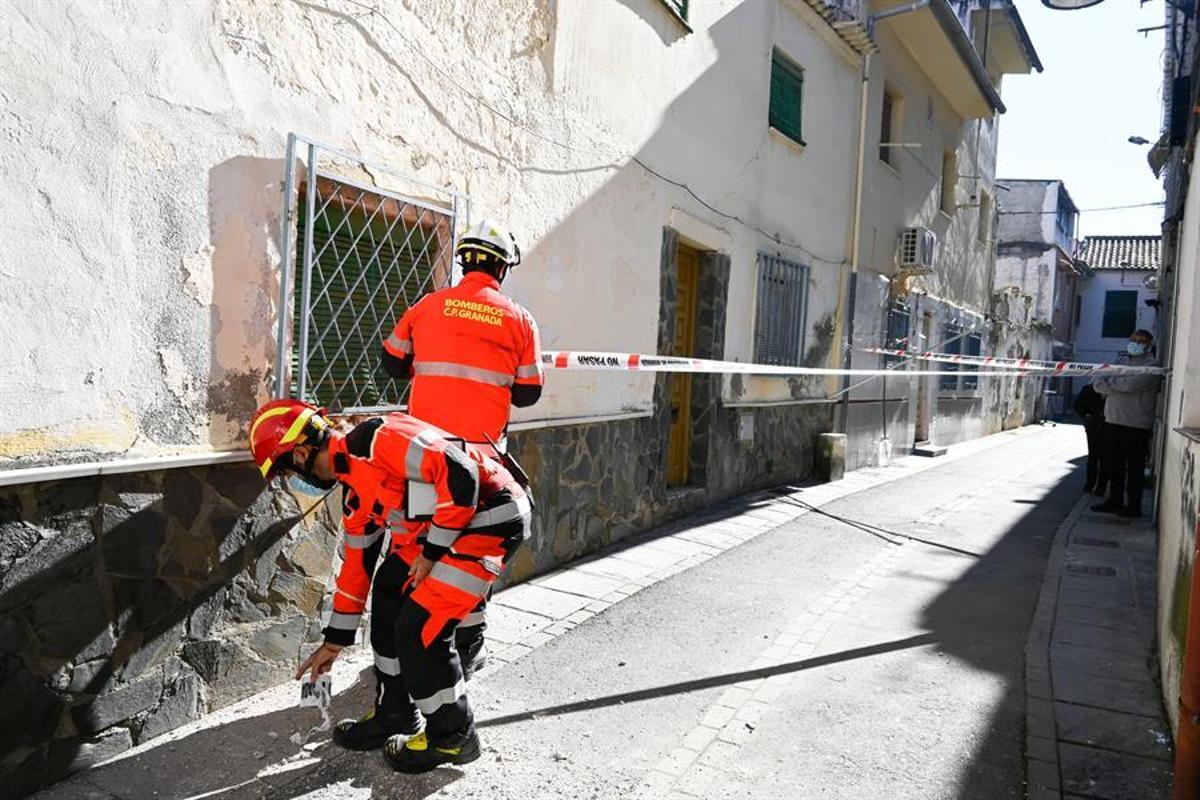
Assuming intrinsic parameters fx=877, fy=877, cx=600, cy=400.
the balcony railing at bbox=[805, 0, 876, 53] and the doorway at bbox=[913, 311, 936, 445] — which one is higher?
the balcony railing at bbox=[805, 0, 876, 53]

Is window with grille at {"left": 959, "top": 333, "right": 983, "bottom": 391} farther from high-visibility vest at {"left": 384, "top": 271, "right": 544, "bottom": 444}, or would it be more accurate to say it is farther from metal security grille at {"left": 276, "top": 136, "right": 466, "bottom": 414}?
high-visibility vest at {"left": 384, "top": 271, "right": 544, "bottom": 444}

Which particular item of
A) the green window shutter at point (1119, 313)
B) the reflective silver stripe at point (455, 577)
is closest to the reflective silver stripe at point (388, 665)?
the reflective silver stripe at point (455, 577)

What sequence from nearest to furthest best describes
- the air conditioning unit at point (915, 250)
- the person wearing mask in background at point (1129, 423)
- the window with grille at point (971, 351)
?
the person wearing mask in background at point (1129, 423), the air conditioning unit at point (915, 250), the window with grille at point (971, 351)

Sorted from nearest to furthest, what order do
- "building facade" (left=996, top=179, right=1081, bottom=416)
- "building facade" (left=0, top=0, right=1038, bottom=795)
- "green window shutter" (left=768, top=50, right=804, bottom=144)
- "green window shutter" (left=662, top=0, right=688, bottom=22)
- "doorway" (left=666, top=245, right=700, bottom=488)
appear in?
"building facade" (left=0, top=0, right=1038, bottom=795) → "green window shutter" (left=662, top=0, right=688, bottom=22) → "doorway" (left=666, top=245, right=700, bottom=488) → "green window shutter" (left=768, top=50, right=804, bottom=144) → "building facade" (left=996, top=179, right=1081, bottom=416)

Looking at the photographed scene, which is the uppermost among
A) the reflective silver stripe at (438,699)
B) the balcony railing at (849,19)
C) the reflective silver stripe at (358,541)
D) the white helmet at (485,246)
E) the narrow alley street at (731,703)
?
the balcony railing at (849,19)

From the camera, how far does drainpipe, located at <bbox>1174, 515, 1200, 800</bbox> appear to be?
2.93 meters

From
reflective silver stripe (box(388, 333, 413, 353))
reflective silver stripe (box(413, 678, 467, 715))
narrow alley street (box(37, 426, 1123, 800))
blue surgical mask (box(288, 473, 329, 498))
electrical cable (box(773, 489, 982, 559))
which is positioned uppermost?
reflective silver stripe (box(388, 333, 413, 353))

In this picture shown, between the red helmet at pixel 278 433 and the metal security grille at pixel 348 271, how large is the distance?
3.36ft

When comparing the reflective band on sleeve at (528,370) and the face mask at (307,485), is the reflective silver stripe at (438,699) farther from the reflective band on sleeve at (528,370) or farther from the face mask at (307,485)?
the reflective band on sleeve at (528,370)

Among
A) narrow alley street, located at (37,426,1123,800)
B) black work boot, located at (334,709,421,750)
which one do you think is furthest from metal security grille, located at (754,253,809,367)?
black work boot, located at (334,709,421,750)

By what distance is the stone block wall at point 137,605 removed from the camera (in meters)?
2.98

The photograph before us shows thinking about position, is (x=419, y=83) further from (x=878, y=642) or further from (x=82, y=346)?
(x=878, y=642)

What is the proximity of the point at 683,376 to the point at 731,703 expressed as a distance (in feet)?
15.8

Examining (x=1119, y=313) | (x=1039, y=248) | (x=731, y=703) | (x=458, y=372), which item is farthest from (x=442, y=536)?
(x=1119, y=313)
